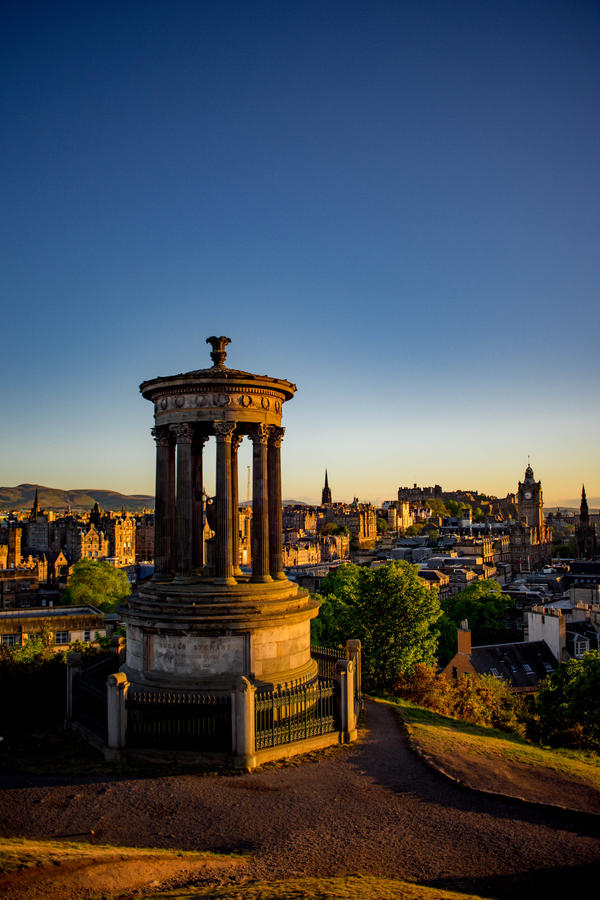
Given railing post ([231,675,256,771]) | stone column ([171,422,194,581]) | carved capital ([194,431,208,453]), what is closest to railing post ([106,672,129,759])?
railing post ([231,675,256,771])

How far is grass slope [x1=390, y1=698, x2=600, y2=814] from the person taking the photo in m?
15.2

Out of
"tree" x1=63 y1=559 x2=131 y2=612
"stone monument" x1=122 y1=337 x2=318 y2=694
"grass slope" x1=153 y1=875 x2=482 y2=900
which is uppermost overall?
"stone monument" x1=122 y1=337 x2=318 y2=694

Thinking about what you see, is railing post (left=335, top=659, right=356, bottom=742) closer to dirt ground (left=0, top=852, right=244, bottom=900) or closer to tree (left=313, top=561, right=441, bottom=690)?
dirt ground (left=0, top=852, right=244, bottom=900)

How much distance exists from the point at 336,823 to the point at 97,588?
77.3 meters

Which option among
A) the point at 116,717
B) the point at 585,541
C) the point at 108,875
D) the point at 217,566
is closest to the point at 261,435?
the point at 217,566

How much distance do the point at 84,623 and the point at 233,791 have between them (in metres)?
49.2

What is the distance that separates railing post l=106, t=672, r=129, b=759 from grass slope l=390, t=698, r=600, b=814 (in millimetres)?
7814

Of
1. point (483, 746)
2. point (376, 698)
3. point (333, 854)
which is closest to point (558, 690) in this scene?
point (376, 698)

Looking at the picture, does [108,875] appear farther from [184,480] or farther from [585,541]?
[585,541]

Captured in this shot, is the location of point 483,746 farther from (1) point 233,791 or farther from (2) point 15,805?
(2) point 15,805

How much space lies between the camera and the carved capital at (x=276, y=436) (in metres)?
22.9

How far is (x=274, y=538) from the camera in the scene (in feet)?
76.5

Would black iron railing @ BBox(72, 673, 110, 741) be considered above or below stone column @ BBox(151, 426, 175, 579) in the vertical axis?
below

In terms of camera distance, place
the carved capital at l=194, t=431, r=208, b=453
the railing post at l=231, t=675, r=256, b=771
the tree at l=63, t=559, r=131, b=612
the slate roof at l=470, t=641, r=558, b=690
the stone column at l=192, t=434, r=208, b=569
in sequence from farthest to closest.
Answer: the tree at l=63, t=559, r=131, b=612, the slate roof at l=470, t=641, r=558, b=690, the carved capital at l=194, t=431, r=208, b=453, the stone column at l=192, t=434, r=208, b=569, the railing post at l=231, t=675, r=256, b=771
